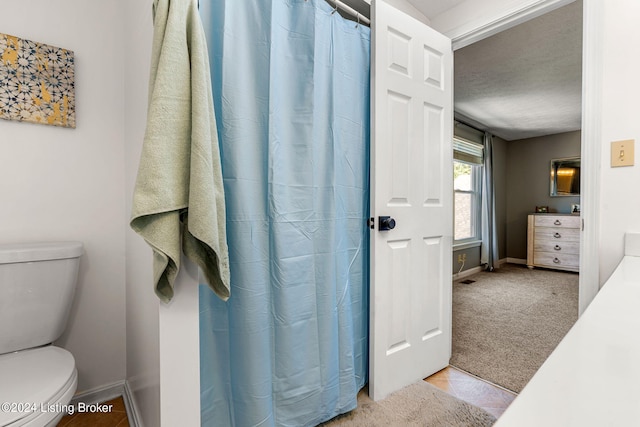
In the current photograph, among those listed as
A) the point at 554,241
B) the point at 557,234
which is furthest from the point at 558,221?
the point at 554,241

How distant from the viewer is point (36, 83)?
141 centimetres

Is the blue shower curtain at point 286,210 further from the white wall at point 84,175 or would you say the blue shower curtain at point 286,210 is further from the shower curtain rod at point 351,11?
the white wall at point 84,175

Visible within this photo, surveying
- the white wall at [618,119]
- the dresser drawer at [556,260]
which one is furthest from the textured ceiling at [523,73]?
the dresser drawer at [556,260]

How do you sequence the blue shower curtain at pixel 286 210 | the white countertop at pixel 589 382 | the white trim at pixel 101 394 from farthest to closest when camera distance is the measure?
the white trim at pixel 101 394 < the blue shower curtain at pixel 286 210 < the white countertop at pixel 589 382

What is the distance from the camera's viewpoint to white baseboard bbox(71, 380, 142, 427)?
1.48 meters

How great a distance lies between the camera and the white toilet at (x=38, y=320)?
984 millimetres

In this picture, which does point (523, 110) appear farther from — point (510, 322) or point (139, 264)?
point (139, 264)

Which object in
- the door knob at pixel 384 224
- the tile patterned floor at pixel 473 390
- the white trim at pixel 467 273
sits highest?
the door knob at pixel 384 224

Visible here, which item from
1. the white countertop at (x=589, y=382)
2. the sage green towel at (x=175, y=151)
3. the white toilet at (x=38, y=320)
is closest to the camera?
the white countertop at (x=589, y=382)

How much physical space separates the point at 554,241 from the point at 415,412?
4741mm

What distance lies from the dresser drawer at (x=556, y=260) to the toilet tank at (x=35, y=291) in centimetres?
601

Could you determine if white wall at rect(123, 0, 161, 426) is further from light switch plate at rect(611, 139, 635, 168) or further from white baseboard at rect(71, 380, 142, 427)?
light switch plate at rect(611, 139, 635, 168)

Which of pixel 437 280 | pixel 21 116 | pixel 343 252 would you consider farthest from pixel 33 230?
pixel 437 280

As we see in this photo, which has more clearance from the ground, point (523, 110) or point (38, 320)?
point (523, 110)
